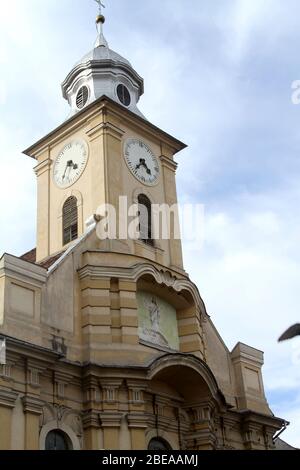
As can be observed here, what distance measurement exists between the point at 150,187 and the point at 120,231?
2963 mm

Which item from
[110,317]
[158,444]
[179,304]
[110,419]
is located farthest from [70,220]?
[158,444]

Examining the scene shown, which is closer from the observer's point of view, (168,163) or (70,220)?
(70,220)

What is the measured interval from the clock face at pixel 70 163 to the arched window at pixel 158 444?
9.12m

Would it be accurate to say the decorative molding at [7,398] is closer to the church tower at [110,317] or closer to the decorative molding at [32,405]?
the church tower at [110,317]

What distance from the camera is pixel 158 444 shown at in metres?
23.0

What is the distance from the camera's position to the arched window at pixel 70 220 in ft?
86.7

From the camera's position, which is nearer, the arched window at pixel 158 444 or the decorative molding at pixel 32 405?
the decorative molding at pixel 32 405

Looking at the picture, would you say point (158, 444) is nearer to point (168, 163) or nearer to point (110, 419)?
point (110, 419)

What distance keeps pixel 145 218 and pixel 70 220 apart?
2.50m

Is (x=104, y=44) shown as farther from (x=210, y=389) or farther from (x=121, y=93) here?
(x=210, y=389)

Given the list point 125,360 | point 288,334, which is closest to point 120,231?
point 125,360

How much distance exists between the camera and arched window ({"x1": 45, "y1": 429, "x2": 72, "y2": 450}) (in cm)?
2064

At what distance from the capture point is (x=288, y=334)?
43.9 feet

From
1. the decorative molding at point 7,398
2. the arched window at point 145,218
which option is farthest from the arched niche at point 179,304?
the decorative molding at point 7,398
